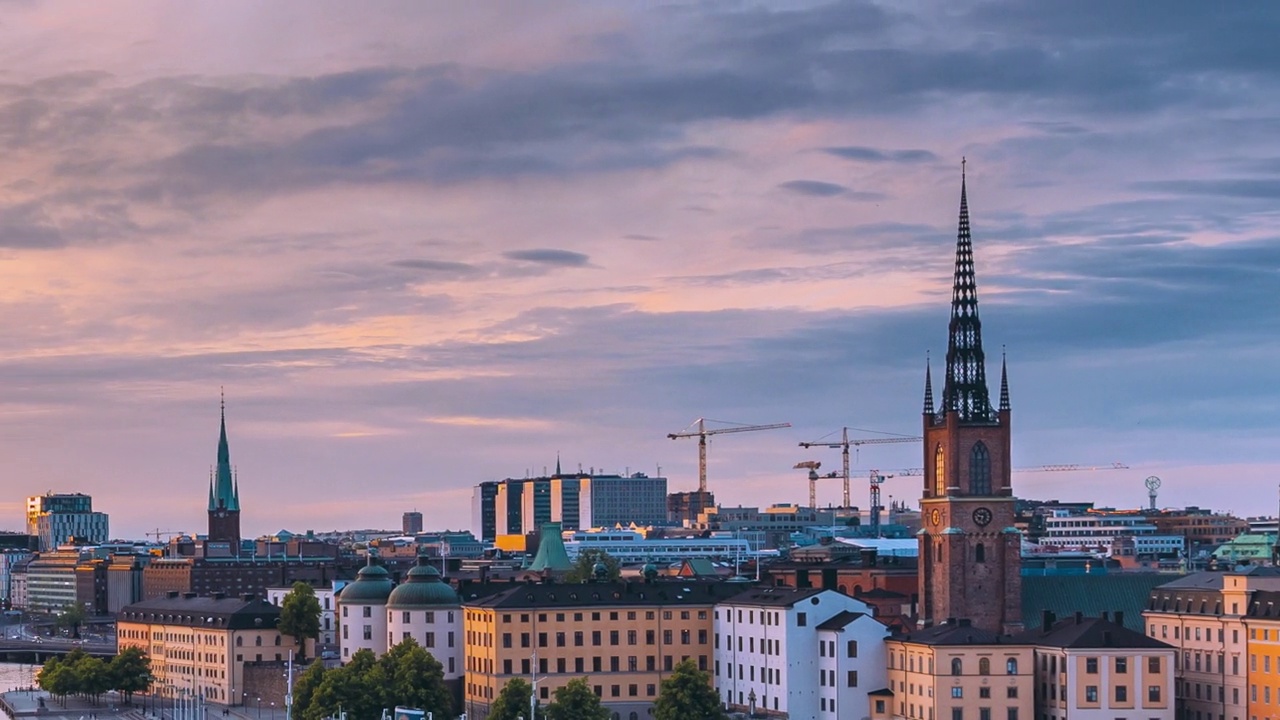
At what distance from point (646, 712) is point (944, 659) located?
31.2 metres

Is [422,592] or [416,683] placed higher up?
[422,592]

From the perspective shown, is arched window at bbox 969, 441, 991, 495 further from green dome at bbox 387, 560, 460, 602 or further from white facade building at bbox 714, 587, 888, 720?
green dome at bbox 387, 560, 460, 602

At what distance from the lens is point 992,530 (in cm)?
17150

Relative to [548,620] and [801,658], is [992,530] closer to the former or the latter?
[801,658]

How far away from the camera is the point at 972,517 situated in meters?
171

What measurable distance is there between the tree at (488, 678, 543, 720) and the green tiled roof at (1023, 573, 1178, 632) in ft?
133

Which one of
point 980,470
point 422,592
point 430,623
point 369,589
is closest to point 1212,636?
point 980,470

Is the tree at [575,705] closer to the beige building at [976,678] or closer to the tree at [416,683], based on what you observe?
the tree at [416,683]

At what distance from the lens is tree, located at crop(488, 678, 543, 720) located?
154 meters

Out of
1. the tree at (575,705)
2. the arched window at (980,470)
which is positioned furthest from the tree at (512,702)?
the arched window at (980,470)

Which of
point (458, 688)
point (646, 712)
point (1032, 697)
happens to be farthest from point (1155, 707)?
point (458, 688)

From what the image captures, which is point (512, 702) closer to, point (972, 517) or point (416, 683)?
point (416, 683)

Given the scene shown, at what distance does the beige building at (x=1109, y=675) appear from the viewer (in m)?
→ 147

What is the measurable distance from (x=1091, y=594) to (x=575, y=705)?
46.7 m
